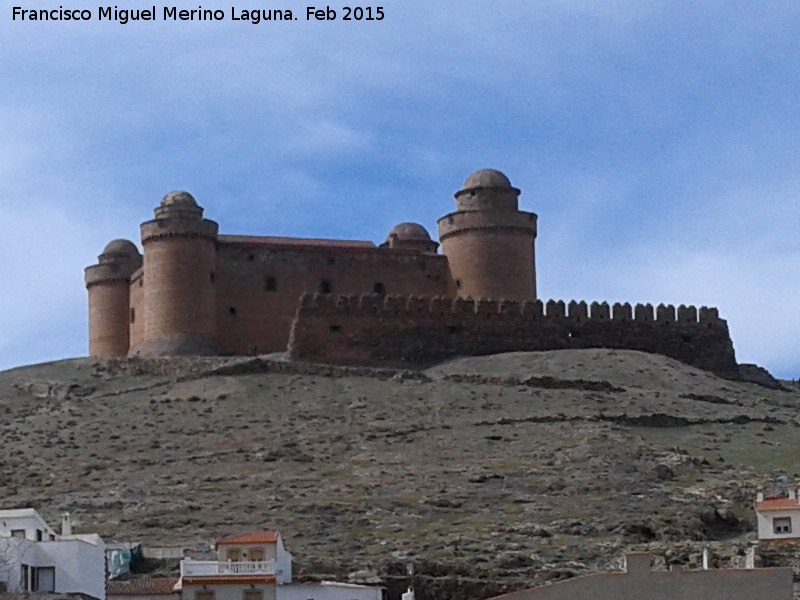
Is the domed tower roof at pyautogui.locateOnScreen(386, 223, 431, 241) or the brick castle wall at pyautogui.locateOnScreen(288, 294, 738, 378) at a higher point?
the domed tower roof at pyautogui.locateOnScreen(386, 223, 431, 241)

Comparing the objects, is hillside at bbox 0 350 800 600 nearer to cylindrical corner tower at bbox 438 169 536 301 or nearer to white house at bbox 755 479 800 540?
white house at bbox 755 479 800 540

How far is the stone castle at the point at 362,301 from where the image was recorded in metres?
67.3

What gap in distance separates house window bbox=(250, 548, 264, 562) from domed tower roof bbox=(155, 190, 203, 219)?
1133 inches

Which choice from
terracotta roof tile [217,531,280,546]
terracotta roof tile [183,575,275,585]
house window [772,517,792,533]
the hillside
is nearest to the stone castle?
the hillside

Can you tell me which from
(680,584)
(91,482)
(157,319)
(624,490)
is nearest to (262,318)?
(157,319)

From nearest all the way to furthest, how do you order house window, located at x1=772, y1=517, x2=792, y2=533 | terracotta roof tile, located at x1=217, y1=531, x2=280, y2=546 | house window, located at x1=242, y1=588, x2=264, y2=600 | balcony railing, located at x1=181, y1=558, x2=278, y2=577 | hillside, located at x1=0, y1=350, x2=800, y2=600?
house window, located at x1=242, y1=588, x2=264, y2=600 < balcony railing, located at x1=181, y1=558, x2=278, y2=577 < terracotta roof tile, located at x1=217, y1=531, x2=280, y2=546 < hillside, located at x1=0, y1=350, x2=800, y2=600 < house window, located at x1=772, y1=517, x2=792, y2=533

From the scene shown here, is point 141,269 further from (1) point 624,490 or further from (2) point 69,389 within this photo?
(1) point 624,490

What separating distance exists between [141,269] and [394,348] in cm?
950

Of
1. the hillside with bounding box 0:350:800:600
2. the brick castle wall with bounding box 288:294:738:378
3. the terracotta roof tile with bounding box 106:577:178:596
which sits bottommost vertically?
the terracotta roof tile with bounding box 106:577:178:596

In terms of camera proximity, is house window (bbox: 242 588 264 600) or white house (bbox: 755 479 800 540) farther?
white house (bbox: 755 479 800 540)

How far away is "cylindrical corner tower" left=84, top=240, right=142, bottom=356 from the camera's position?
71.1m

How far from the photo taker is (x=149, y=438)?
5909cm

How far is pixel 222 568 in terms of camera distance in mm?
38219

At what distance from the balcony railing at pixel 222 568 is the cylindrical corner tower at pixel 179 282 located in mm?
28377
